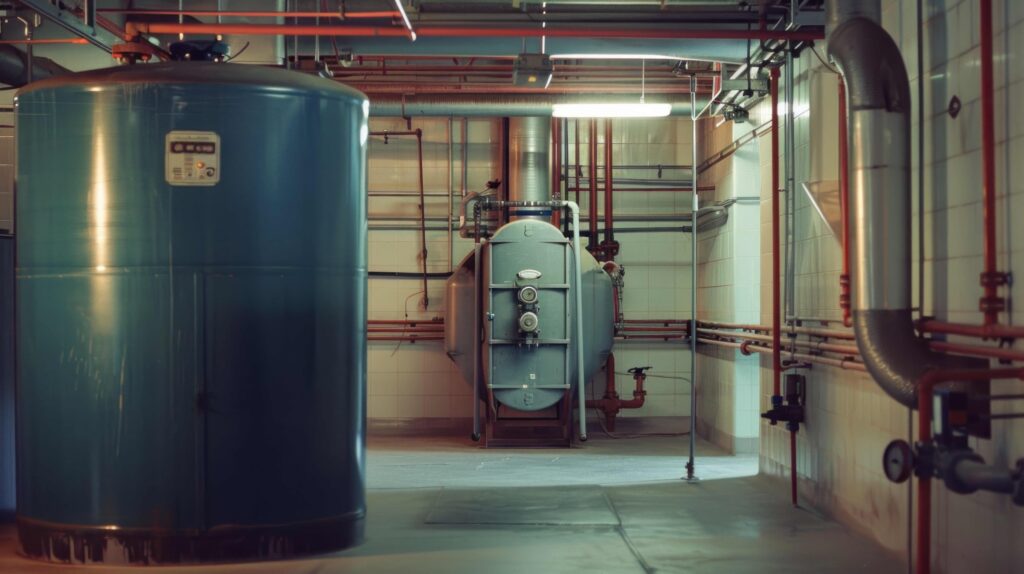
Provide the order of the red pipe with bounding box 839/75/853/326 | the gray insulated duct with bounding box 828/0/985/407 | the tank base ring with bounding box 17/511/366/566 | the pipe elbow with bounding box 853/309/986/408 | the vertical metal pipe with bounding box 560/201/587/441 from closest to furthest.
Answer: the pipe elbow with bounding box 853/309/986/408 → the gray insulated duct with bounding box 828/0/985/407 → the tank base ring with bounding box 17/511/366/566 → the red pipe with bounding box 839/75/853/326 → the vertical metal pipe with bounding box 560/201/587/441

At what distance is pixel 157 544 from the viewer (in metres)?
5.33

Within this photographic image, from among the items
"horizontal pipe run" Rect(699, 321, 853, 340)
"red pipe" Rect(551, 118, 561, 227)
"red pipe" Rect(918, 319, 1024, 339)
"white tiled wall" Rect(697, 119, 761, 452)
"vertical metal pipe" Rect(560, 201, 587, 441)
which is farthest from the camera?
"red pipe" Rect(551, 118, 561, 227)

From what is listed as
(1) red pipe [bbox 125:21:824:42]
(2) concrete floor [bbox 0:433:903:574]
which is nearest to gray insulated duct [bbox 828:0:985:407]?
(2) concrete floor [bbox 0:433:903:574]

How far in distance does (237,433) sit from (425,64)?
6521 millimetres

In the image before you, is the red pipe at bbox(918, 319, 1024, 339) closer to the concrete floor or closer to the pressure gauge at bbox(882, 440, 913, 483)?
the pressure gauge at bbox(882, 440, 913, 483)

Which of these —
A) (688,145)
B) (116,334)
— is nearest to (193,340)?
(116,334)

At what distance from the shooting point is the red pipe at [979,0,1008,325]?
4352mm

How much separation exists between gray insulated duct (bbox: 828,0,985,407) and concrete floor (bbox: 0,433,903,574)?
1.23 m

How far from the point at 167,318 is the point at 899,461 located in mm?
3479

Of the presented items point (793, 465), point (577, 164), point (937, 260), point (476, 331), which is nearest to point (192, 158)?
point (937, 260)

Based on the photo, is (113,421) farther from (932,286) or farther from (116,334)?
(932,286)

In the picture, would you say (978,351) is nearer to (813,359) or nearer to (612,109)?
(813,359)

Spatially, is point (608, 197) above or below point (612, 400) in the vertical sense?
above

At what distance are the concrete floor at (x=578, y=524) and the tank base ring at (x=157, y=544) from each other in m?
0.08
